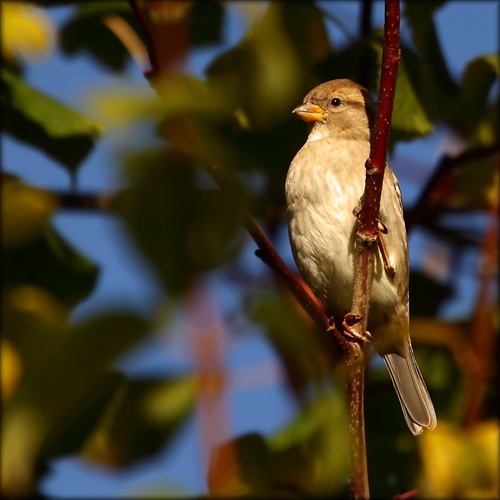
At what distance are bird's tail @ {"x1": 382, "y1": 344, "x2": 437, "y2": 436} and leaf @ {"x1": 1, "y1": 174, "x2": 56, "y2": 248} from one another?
1.77 meters

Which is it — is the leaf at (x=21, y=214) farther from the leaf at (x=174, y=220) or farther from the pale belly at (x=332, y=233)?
the pale belly at (x=332, y=233)

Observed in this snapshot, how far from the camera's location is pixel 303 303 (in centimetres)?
→ 235

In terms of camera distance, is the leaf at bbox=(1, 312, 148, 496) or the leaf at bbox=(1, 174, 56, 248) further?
the leaf at bbox=(1, 174, 56, 248)

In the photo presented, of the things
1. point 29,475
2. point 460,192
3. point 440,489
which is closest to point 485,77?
point 460,192

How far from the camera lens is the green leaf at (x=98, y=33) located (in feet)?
12.1

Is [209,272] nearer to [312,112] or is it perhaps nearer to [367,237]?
[367,237]

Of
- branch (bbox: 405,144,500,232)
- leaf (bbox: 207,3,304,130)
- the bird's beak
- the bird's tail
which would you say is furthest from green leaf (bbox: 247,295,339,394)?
the bird's beak

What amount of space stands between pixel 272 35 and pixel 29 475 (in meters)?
1.44

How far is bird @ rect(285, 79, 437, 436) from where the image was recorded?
402cm

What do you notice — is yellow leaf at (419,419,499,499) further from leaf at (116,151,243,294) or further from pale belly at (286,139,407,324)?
pale belly at (286,139,407,324)

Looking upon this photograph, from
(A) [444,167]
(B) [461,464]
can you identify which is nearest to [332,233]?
(A) [444,167]

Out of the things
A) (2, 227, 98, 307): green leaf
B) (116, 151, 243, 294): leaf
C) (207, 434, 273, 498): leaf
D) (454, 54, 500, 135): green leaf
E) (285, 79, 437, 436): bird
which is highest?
(454, 54, 500, 135): green leaf

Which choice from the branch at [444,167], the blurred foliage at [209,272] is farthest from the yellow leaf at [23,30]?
the branch at [444,167]

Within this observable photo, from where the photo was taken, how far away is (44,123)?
3424mm
